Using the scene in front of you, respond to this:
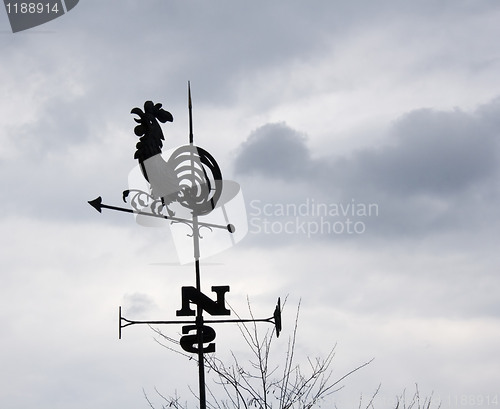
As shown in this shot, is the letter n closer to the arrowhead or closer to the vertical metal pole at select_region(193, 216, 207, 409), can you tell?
the vertical metal pole at select_region(193, 216, 207, 409)

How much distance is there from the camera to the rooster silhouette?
7.68 meters

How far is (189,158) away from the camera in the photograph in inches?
314

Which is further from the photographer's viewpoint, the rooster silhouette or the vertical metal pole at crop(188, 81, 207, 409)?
the rooster silhouette

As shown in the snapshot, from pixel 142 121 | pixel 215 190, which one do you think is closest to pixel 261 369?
pixel 215 190

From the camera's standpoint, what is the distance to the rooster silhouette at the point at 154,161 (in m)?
7.68

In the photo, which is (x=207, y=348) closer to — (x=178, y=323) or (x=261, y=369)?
(x=178, y=323)

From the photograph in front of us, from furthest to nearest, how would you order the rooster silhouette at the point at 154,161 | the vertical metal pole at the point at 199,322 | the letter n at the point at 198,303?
the rooster silhouette at the point at 154,161
the letter n at the point at 198,303
the vertical metal pole at the point at 199,322

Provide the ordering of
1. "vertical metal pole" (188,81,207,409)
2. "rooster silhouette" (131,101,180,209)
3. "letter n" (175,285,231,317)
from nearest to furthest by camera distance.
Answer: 1. "vertical metal pole" (188,81,207,409)
2. "letter n" (175,285,231,317)
3. "rooster silhouette" (131,101,180,209)

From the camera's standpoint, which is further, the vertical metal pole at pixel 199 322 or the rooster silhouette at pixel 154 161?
the rooster silhouette at pixel 154 161

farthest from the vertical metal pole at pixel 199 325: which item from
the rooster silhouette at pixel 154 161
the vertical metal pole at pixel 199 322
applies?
the rooster silhouette at pixel 154 161

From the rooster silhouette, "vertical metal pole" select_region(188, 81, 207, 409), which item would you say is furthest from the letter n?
the rooster silhouette

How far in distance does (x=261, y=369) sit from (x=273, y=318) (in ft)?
2.46

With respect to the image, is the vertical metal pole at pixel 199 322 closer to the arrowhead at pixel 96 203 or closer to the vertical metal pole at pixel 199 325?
the vertical metal pole at pixel 199 325

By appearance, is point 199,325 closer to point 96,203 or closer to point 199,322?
point 199,322
